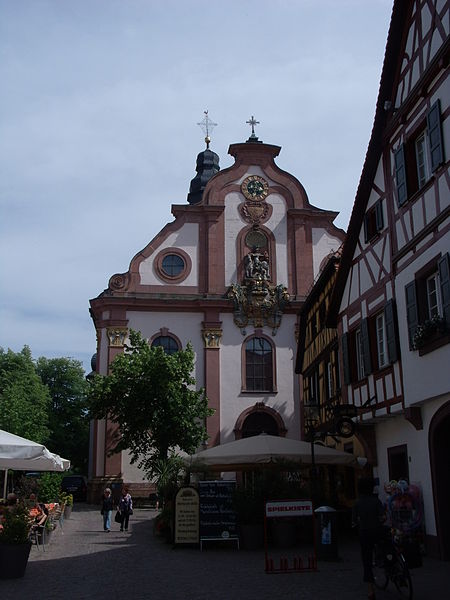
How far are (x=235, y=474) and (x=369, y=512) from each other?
23.1 metres

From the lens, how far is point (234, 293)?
35.8 metres

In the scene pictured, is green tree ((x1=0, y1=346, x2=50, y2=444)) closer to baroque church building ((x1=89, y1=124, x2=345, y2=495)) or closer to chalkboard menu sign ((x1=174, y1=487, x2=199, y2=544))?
baroque church building ((x1=89, y1=124, x2=345, y2=495))

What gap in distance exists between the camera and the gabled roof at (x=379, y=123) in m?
16.2

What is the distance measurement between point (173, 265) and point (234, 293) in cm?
331

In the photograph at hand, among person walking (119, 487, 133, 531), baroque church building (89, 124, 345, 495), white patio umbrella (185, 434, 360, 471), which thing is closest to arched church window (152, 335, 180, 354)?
baroque church building (89, 124, 345, 495)

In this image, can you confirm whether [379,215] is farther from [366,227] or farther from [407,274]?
[407,274]

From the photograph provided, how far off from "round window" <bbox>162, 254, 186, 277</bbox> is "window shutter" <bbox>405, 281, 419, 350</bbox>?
22275 millimetres

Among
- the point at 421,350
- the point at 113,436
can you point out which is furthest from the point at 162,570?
the point at 113,436

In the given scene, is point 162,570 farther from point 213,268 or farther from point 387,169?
point 213,268

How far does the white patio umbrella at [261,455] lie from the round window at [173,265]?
1836 cm

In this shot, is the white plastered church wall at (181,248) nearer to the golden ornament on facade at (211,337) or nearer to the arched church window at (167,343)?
the golden ornament on facade at (211,337)

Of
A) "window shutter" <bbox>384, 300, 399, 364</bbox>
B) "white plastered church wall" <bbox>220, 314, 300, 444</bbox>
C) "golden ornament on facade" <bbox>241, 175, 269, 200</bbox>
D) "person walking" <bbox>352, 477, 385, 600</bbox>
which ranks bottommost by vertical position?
"person walking" <bbox>352, 477, 385, 600</bbox>

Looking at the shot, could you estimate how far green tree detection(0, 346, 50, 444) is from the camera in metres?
45.0

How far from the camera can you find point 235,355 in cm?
3562
